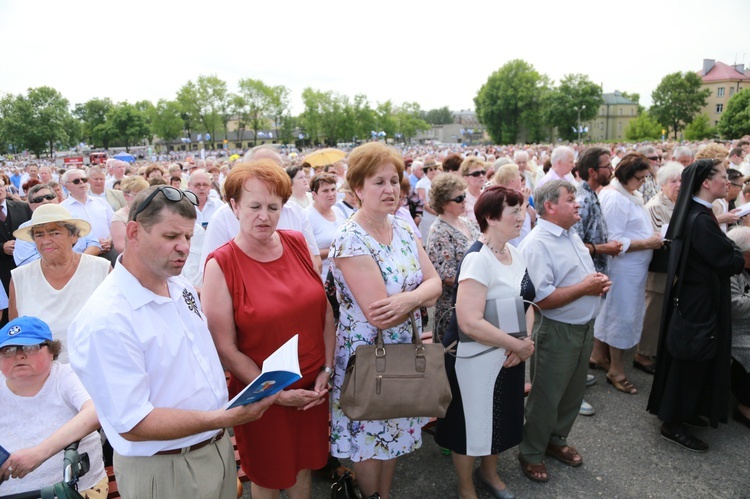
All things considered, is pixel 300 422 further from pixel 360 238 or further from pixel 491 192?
pixel 491 192

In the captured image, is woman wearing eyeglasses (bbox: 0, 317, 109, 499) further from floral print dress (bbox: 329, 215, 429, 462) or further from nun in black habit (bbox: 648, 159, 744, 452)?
nun in black habit (bbox: 648, 159, 744, 452)

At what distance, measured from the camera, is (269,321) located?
7.22 feet

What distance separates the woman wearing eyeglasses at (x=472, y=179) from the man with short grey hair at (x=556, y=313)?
8.16 ft

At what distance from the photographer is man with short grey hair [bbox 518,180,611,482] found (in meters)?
3.21

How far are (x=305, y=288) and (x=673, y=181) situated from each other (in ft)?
14.2

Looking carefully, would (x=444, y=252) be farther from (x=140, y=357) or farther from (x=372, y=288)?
(x=140, y=357)

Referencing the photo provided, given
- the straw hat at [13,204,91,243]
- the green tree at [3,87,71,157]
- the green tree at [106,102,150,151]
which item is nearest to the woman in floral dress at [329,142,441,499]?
the straw hat at [13,204,91,243]

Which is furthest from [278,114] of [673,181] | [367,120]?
[673,181]

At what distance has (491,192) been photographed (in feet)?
9.45

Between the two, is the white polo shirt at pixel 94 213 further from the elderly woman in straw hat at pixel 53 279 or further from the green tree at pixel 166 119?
the green tree at pixel 166 119

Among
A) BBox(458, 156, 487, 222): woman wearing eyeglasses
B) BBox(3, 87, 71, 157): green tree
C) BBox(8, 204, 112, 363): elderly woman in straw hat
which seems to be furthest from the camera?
BBox(3, 87, 71, 157): green tree

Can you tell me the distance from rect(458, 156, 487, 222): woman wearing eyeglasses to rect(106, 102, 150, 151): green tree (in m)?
97.7

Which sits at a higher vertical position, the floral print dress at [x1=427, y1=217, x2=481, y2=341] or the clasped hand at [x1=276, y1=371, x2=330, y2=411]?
the floral print dress at [x1=427, y1=217, x2=481, y2=341]

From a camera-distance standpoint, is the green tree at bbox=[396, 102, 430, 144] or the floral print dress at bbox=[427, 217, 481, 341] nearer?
the floral print dress at bbox=[427, 217, 481, 341]
